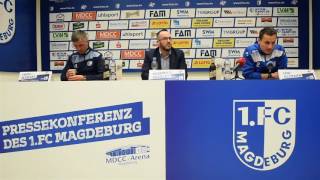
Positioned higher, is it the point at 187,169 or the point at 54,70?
the point at 54,70

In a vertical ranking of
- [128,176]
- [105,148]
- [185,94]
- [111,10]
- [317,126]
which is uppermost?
[111,10]

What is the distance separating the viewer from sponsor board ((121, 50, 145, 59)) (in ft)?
17.1

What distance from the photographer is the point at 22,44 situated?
505 cm

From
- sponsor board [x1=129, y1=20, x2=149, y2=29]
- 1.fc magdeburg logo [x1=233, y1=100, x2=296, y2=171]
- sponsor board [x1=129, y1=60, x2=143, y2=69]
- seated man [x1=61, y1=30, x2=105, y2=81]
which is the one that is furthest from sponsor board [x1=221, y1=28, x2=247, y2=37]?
1.fc magdeburg logo [x1=233, y1=100, x2=296, y2=171]

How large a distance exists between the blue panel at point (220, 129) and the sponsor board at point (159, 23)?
2771 millimetres

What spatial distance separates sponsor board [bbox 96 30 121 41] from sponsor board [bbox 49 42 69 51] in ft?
1.49

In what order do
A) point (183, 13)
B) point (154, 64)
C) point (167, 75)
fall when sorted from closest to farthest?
1. point (167, 75)
2. point (154, 64)
3. point (183, 13)

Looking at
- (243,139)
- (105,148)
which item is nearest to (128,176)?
(105,148)

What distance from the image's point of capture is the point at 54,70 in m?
5.35

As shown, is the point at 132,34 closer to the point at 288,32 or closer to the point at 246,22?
the point at 246,22

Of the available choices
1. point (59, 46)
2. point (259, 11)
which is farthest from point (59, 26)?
point (259, 11)

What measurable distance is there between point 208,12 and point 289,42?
1097mm

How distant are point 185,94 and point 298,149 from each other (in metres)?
0.77

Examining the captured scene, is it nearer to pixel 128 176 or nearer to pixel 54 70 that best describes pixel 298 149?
pixel 128 176
